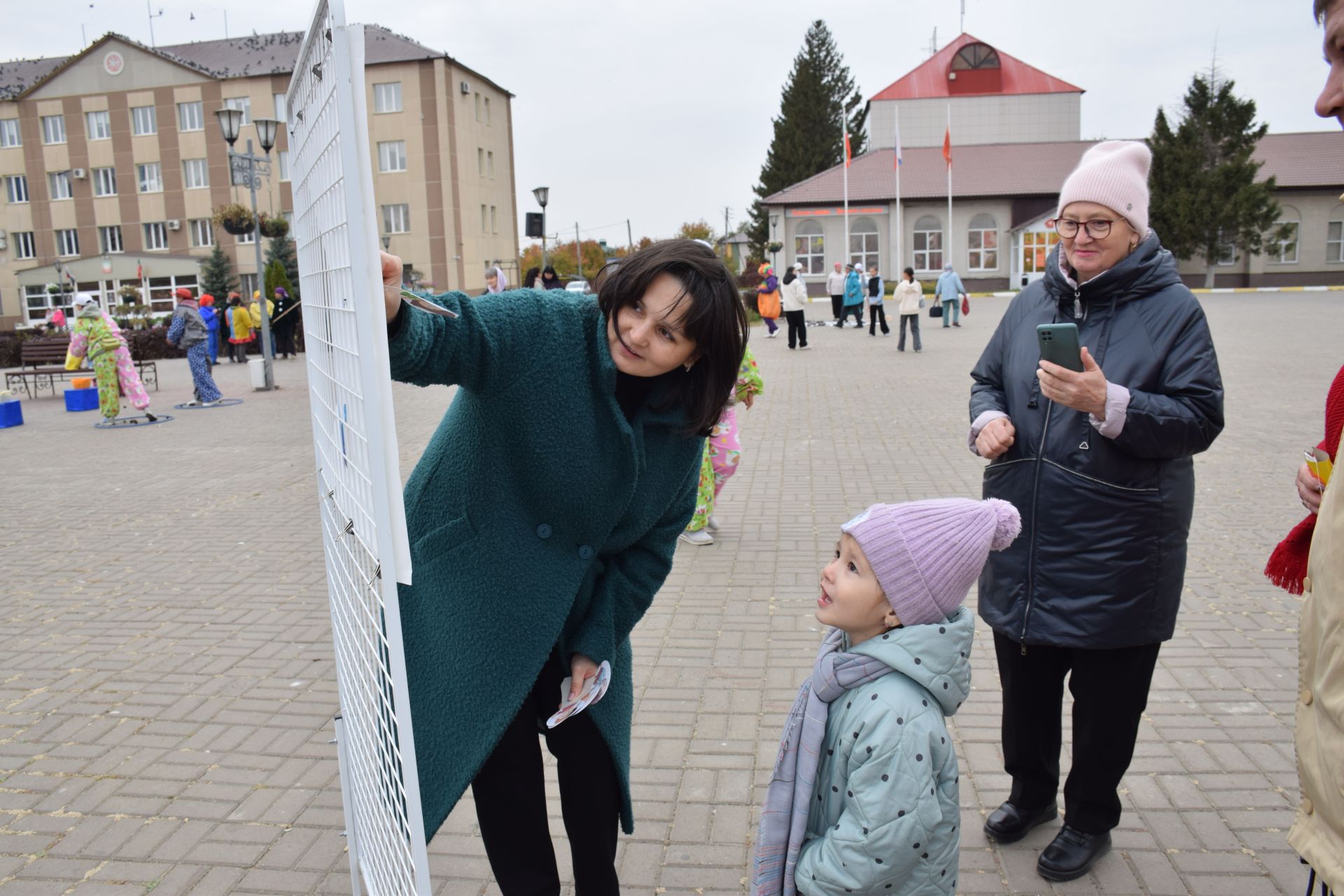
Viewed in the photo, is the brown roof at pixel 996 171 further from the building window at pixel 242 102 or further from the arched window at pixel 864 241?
the building window at pixel 242 102

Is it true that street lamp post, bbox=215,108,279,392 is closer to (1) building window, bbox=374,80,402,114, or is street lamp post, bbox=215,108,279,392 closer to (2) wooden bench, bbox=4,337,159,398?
(2) wooden bench, bbox=4,337,159,398

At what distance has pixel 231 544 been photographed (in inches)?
285

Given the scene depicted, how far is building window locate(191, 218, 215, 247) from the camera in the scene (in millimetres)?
51500

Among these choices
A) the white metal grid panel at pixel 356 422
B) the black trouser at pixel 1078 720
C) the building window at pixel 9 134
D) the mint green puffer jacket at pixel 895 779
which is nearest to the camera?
the white metal grid panel at pixel 356 422

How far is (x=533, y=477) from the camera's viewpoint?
2.07 metres

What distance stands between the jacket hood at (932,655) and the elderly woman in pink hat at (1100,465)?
0.84 m

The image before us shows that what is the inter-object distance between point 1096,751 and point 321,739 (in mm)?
2858

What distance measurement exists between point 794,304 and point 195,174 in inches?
1635

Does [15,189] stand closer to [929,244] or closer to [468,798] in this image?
[929,244]

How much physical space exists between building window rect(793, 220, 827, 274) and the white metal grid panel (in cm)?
4346

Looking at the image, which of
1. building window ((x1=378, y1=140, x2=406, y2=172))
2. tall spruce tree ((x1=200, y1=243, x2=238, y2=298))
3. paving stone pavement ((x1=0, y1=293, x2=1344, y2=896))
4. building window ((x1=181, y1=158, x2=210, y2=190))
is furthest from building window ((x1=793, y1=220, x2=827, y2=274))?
paving stone pavement ((x1=0, y1=293, x2=1344, y2=896))

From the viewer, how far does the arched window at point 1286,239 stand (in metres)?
40.5

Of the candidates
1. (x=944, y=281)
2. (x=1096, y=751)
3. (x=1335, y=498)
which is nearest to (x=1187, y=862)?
(x=1096, y=751)

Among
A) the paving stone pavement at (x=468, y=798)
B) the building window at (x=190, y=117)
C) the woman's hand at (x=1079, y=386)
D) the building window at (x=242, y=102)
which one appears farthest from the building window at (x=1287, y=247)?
the building window at (x=190, y=117)
